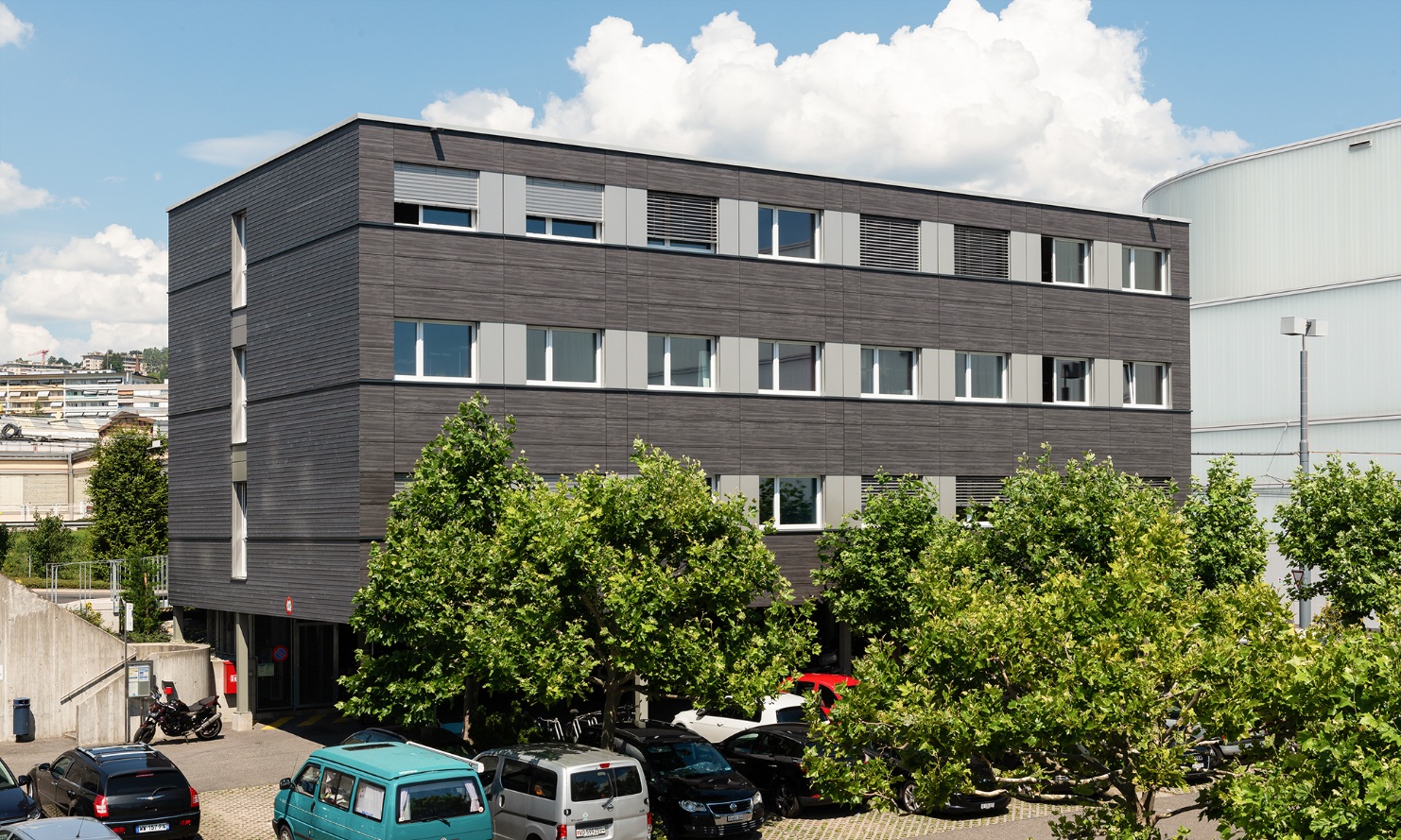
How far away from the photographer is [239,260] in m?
35.6

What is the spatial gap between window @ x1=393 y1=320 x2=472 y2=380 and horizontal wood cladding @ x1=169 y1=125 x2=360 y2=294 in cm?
275

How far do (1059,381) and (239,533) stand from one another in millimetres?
22970

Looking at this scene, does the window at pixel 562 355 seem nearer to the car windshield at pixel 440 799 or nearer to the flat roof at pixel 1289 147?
the car windshield at pixel 440 799

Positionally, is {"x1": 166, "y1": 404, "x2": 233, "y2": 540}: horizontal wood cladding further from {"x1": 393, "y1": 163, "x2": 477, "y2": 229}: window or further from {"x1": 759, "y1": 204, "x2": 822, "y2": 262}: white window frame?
{"x1": 759, "y1": 204, "x2": 822, "y2": 262}: white window frame

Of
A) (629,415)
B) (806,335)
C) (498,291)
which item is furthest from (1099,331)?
(498,291)

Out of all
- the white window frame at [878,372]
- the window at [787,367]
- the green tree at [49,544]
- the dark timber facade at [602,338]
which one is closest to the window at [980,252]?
the dark timber facade at [602,338]

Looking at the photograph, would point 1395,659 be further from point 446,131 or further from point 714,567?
point 446,131

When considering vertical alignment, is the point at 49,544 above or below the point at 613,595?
below

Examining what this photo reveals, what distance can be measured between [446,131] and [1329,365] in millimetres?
49136

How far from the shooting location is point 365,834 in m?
18.8

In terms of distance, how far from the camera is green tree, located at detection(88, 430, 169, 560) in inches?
2304

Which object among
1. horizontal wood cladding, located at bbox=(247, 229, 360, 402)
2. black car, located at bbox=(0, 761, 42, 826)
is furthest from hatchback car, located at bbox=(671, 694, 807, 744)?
black car, located at bbox=(0, 761, 42, 826)

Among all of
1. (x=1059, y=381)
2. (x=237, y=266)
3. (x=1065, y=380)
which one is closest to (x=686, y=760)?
(x=237, y=266)

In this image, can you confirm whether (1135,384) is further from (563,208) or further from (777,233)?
(563,208)
